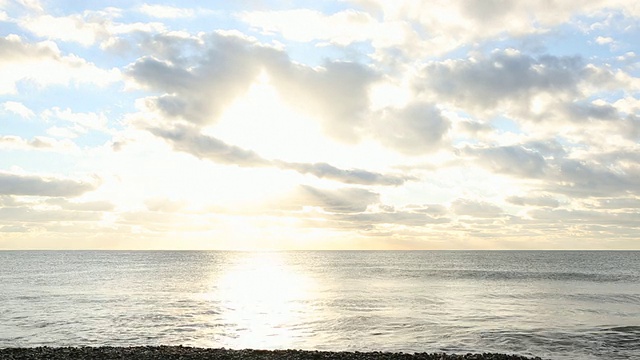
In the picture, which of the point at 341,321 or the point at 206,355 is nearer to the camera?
the point at 206,355

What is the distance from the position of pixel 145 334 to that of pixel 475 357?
23.7 m

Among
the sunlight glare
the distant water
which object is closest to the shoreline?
the distant water

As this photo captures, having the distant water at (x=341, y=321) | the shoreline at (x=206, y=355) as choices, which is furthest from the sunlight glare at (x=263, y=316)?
the shoreline at (x=206, y=355)

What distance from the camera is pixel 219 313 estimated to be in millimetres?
49719

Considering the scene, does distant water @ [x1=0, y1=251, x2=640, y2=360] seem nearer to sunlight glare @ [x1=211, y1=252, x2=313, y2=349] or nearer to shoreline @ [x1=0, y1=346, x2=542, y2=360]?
sunlight glare @ [x1=211, y1=252, x2=313, y2=349]

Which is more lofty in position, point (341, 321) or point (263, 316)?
point (341, 321)

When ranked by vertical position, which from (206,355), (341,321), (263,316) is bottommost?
(263,316)

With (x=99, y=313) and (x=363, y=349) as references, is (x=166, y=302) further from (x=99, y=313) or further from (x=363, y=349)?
(x=363, y=349)

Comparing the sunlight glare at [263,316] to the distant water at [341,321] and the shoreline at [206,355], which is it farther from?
the shoreline at [206,355]

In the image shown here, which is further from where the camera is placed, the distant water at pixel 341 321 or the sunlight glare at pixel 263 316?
the sunlight glare at pixel 263 316

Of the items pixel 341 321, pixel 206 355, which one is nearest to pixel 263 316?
pixel 341 321

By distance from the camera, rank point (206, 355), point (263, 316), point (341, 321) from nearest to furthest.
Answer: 1. point (206, 355)
2. point (341, 321)
3. point (263, 316)

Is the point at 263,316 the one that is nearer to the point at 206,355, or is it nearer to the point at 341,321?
the point at 341,321

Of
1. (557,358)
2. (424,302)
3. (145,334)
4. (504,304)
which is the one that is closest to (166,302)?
(145,334)
